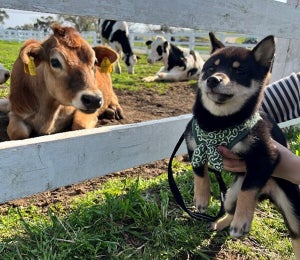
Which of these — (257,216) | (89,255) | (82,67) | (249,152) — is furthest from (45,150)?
(257,216)

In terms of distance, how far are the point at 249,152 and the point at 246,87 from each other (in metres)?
0.36

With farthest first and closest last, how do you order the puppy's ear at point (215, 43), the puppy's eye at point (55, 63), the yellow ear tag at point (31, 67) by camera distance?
the puppy's eye at point (55, 63)
the yellow ear tag at point (31, 67)
the puppy's ear at point (215, 43)

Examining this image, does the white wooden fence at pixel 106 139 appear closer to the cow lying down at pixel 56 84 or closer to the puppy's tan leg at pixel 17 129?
the cow lying down at pixel 56 84

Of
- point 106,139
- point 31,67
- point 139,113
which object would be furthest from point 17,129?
point 139,113

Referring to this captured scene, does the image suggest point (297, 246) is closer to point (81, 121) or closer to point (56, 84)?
point (56, 84)

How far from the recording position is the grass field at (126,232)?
2023 mm

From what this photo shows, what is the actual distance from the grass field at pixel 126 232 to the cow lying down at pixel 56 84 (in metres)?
0.93

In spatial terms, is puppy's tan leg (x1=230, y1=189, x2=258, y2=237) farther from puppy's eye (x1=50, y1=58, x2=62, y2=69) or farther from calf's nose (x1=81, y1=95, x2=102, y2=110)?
puppy's eye (x1=50, y1=58, x2=62, y2=69)

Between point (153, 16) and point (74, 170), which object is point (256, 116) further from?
point (74, 170)

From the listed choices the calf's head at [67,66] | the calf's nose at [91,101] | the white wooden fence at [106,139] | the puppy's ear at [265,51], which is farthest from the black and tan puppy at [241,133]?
the calf's head at [67,66]

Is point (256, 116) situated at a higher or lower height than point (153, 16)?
lower

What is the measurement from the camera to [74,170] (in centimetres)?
220

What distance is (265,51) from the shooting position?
7.03 feet

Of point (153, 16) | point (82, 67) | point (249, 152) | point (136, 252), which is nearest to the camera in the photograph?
point (249, 152)
